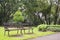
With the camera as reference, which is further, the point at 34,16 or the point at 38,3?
the point at 34,16

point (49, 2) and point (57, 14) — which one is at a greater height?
point (49, 2)

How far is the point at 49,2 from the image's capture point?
2989 centimetres

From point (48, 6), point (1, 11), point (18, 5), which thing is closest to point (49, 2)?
point (48, 6)

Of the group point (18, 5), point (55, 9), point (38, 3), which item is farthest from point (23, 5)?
point (55, 9)

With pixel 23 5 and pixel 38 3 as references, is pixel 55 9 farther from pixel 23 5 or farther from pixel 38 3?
pixel 23 5

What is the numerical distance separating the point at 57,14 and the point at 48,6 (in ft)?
6.24

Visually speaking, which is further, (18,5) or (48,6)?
(18,5)

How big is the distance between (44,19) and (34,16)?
1.85m

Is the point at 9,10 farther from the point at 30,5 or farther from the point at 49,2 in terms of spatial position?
the point at 49,2

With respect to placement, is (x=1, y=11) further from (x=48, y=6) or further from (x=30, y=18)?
(x=48, y=6)

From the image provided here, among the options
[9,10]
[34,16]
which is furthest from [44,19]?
[9,10]

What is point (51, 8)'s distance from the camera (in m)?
29.6

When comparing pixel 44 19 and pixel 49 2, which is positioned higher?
pixel 49 2

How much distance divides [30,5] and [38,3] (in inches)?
55.9
